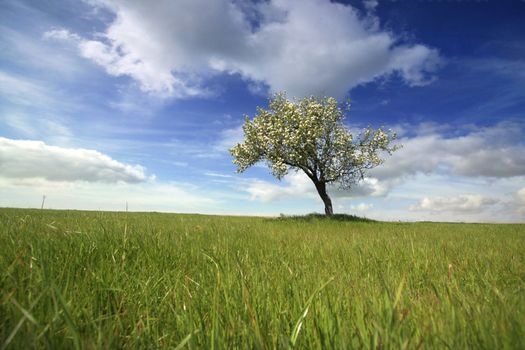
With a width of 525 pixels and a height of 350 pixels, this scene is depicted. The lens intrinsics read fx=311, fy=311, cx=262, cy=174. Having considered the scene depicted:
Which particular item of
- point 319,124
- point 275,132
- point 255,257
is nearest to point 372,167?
point 319,124

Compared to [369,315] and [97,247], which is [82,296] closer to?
[97,247]

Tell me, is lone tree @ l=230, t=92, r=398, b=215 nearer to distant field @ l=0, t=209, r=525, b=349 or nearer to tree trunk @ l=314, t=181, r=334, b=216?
tree trunk @ l=314, t=181, r=334, b=216

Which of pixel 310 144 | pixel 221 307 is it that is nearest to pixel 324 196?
pixel 310 144

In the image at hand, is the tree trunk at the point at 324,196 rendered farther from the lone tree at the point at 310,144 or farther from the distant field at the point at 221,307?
the distant field at the point at 221,307

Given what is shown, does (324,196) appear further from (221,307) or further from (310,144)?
(221,307)

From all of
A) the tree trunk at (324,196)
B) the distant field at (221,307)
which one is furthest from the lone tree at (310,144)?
the distant field at (221,307)

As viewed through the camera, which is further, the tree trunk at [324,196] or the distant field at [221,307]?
the tree trunk at [324,196]

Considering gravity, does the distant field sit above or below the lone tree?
below

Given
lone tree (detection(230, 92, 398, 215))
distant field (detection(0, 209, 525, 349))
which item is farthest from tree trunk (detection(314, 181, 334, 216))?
distant field (detection(0, 209, 525, 349))

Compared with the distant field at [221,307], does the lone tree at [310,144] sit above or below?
above

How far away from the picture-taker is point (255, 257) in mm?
5316

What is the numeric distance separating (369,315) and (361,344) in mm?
423

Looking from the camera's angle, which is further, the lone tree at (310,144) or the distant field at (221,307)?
the lone tree at (310,144)

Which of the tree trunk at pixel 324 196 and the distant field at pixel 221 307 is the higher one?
the tree trunk at pixel 324 196
